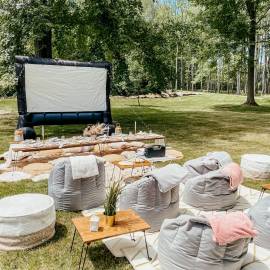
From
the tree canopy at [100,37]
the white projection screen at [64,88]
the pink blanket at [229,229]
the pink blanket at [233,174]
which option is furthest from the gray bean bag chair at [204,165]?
the tree canopy at [100,37]

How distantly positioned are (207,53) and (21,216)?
2366 cm

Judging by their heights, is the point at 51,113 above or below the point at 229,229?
above

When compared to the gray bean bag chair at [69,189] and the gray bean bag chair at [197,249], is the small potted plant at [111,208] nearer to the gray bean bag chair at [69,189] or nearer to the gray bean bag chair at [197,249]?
the gray bean bag chair at [197,249]

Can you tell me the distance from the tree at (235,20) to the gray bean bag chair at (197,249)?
74.1ft

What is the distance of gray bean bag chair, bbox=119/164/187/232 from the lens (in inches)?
228

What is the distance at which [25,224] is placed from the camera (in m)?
5.19

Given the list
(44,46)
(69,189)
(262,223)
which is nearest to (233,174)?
(262,223)

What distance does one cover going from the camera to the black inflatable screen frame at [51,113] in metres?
12.8

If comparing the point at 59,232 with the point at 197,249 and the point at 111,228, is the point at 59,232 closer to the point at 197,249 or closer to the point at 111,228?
the point at 111,228

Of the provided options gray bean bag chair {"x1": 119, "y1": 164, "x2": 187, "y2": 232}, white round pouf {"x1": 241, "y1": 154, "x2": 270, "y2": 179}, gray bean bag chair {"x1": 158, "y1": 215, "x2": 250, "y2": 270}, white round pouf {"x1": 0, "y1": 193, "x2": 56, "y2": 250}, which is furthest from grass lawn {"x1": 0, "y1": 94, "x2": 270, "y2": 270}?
gray bean bag chair {"x1": 119, "y1": 164, "x2": 187, "y2": 232}

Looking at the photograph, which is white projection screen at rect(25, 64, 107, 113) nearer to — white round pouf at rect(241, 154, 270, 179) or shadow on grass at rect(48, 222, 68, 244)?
white round pouf at rect(241, 154, 270, 179)

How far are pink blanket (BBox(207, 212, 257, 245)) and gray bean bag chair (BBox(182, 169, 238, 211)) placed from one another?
2.48m

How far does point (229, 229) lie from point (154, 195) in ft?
6.25

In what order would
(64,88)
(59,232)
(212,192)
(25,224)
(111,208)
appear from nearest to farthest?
(111,208) < (25,224) < (59,232) < (212,192) < (64,88)
